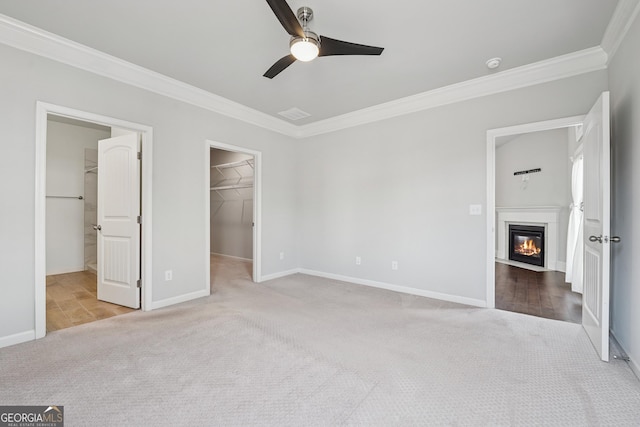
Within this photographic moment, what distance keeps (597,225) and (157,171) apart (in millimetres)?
4339

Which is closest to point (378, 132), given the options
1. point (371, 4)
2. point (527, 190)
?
point (371, 4)

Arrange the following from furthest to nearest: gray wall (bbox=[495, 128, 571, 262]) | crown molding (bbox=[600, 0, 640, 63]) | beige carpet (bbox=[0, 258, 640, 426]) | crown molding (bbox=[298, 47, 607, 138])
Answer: gray wall (bbox=[495, 128, 571, 262]), crown molding (bbox=[298, 47, 607, 138]), crown molding (bbox=[600, 0, 640, 63]), beige carpet (bbox=[0, 258, 640, 426])

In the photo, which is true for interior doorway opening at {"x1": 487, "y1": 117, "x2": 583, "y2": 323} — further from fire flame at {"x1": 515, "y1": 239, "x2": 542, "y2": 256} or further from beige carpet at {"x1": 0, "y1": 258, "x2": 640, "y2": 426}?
beige carpet at {"x1": 0, "y1": 258, "x2": 640, "y2": 426}

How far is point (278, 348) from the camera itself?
7.63 ft

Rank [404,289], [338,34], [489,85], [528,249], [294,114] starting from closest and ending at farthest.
Answer: [338,34], [489,85], [404,289], [294,114], [528,249]

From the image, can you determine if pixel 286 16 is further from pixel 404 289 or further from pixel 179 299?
pixel 404 289

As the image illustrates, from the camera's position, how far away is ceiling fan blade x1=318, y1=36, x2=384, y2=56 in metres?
2.05

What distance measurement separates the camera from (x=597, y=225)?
7.43 ft

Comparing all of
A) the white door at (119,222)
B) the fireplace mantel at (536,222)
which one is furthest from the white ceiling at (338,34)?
the fireplace mantel at (536,222)

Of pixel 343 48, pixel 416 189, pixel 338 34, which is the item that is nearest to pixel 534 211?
pixel 416 189

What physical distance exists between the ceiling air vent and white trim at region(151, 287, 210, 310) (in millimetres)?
2866

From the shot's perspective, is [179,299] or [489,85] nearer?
[489,85]

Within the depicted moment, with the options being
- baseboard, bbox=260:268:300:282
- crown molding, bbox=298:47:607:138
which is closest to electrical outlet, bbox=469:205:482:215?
crown molding, bbox=298:47:607:138

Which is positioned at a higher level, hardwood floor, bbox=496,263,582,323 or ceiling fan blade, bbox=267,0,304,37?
ceiling fan blade, bbox=267,0,304,37
